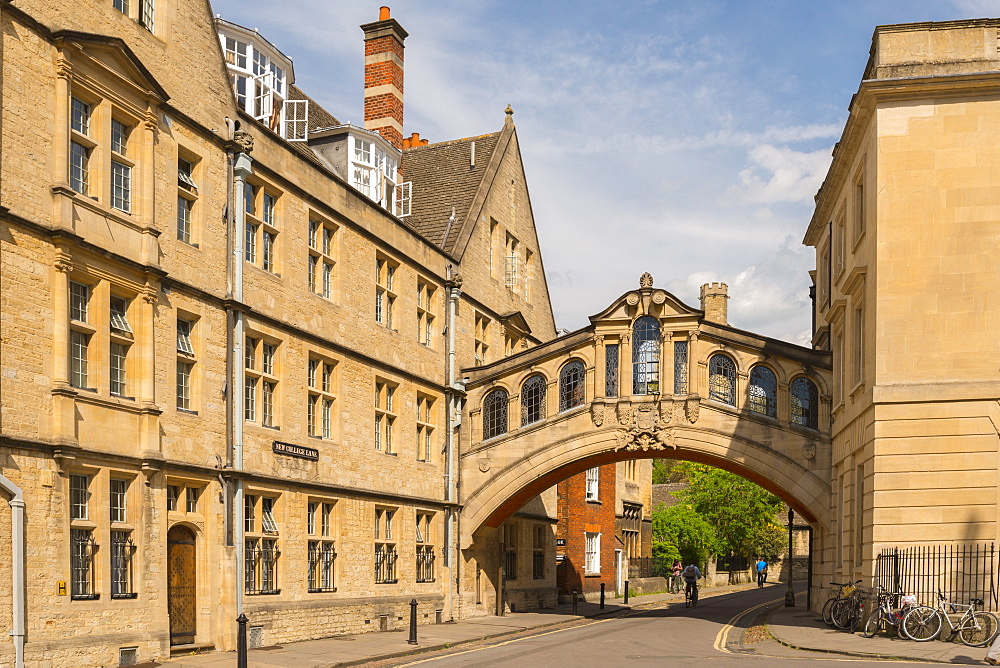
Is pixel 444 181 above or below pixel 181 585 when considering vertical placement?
above

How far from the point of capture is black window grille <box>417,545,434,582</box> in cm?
2753

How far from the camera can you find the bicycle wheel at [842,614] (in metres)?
22.0

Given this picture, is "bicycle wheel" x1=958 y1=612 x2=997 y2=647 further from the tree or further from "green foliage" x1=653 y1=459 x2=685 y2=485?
"green foliage" x1=653 y1=459 x2=685 y2=485

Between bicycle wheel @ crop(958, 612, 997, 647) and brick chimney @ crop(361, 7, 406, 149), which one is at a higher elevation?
brick chimney @ crop(361, 7, 406, 149)

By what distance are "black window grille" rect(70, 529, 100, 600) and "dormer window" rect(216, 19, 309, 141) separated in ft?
29.0

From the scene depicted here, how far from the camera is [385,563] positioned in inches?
1000

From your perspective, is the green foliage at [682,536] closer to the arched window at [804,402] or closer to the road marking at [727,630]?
the road marking at [727,630]

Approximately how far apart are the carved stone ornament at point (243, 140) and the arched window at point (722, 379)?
13.8 m

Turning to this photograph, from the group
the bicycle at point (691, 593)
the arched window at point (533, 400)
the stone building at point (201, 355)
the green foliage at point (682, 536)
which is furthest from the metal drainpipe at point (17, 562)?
the green foliage at point (682, 536)

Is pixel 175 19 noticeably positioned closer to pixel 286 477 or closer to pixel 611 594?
pixel 286 477

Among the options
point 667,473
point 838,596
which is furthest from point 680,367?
point 667,473

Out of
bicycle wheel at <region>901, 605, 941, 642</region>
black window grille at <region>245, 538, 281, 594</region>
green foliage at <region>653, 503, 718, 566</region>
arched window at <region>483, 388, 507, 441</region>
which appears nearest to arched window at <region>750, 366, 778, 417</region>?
arched window at <region>483, 388, 507, 441</region>

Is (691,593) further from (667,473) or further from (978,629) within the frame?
(667,473)

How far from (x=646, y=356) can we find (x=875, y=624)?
10304mm
